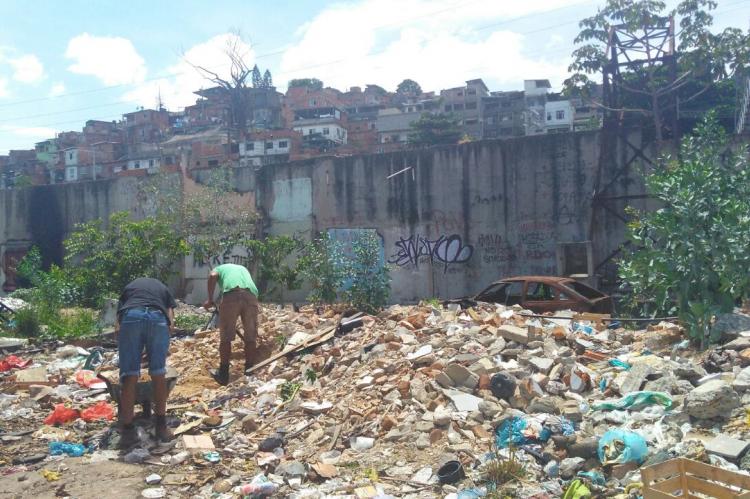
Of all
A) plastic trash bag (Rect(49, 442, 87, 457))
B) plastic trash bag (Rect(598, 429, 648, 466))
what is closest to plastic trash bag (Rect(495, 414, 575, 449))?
plastic trash bag (Rect(598, 429, 648, 466))

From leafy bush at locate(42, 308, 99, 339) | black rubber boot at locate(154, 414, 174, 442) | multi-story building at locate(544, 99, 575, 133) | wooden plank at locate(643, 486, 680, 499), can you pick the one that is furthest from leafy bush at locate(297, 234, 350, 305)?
multi-story building at locate(544, 99, 575, 133)

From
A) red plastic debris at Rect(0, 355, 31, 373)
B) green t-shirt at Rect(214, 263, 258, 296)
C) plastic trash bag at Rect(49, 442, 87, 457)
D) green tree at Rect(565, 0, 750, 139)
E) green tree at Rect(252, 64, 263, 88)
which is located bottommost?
plastic trash bag at Rect(49, 442, 87, 457)

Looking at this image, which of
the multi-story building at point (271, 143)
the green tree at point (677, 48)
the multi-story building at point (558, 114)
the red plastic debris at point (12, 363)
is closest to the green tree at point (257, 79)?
the multi-story building at point (271, 143)

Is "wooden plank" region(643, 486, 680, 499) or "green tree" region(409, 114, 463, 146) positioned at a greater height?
"green tree" region(409, 114, 463, 146)

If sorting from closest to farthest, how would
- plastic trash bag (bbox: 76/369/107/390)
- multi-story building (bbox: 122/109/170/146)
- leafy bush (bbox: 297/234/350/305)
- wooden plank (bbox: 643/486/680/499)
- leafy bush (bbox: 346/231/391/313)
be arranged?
wooden plank (bbox: 643/486/680/499) → plastic trash bag (bbox: 76/369/107/390) → leafy bush (bbox: 346/231/391/313) → leafy bush (bbox: 297/234/350/305) → multi-story building (bbox: 122/109/170/146)

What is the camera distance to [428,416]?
5773 mm

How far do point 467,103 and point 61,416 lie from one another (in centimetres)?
6080

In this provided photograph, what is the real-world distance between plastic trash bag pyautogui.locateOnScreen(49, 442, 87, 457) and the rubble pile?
0.02 m

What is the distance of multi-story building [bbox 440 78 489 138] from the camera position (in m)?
61.9

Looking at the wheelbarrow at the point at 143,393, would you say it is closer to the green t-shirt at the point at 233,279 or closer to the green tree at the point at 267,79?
the green t-shirt at the point at 233,279

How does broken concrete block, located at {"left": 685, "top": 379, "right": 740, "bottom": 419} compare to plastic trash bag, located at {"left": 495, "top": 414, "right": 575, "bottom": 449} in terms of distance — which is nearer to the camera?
broken concrete block, located at {"left": 685, "top": 379, "right": 740, "bottom": 419}

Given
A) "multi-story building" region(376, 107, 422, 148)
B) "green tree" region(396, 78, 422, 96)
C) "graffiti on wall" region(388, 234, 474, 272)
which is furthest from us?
"green tree" region(396, 78, 422, 96)

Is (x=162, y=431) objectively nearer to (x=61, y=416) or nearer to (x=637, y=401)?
(x=61, y=416)

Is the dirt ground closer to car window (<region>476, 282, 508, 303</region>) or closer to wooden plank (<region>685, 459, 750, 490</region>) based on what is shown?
wooden plank (<region>685, 459, 750, 490</region>)
